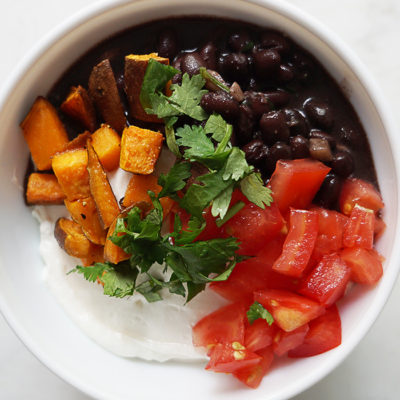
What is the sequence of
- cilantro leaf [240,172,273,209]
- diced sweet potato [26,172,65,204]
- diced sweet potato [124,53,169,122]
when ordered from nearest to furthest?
1. cilantro leaf [240,172,273,209]
2. diced sweet potato [124,53,169,122]
3. diced sweet potato [26,172,65,204]

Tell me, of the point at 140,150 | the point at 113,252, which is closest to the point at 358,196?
the point at 140,150

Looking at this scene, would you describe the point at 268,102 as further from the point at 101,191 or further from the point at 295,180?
the point at 101,191

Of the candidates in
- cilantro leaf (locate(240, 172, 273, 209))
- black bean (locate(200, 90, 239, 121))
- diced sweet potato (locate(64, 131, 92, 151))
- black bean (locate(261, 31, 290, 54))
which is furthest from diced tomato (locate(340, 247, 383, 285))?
diced sweet potato (locate(64, 131, 92, 151))

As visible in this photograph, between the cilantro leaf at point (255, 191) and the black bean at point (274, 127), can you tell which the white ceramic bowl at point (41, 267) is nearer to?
the black bean at point (274, 127)

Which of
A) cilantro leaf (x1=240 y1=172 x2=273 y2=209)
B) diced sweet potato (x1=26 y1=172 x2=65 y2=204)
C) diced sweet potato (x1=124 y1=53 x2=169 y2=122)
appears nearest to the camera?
cilantro leaf (x1=240 y1=172 x2=273 y2=209)

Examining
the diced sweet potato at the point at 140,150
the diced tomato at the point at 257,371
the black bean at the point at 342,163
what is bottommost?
the diced tomato at the point at 257,371

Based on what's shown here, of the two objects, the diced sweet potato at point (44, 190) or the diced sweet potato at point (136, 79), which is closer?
the diced sweet potato at point (136, 79)

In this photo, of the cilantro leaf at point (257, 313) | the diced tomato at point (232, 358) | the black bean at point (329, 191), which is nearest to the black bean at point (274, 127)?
the black bean at point (329, 191)

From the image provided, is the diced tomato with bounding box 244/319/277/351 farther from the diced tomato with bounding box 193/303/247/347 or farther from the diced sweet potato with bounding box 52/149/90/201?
the diced sweet potato with bounding box 52/149/90/201
